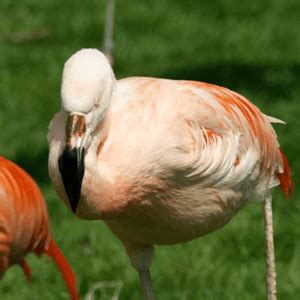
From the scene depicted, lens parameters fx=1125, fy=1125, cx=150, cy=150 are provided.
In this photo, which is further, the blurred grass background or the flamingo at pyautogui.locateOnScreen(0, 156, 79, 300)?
the blurred grass background

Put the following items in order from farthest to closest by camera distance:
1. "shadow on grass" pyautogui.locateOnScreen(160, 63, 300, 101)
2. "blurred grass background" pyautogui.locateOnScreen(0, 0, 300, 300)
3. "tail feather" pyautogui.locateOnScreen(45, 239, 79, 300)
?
"shadow on grass" pyautogui.locateOnScreen(160, 63, 300, 101) → "blurred grass background" pyautogui.locateOnScreen(0, 0, 300, 300) → "tail feather" pyautogui.locateOnScreen(45, 239, 79, 300)

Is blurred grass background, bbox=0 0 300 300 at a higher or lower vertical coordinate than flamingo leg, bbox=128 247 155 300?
lower

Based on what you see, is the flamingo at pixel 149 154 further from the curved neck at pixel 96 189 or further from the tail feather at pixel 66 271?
the tail feather at pixel 66 271

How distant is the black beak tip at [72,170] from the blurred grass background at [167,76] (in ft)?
5.43

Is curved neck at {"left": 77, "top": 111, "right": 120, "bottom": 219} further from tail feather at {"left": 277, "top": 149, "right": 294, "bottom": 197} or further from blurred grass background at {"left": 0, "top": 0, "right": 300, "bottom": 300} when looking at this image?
blurred grass background at {"left": 0, "top": 0, "right": 300, "bottom": 300}

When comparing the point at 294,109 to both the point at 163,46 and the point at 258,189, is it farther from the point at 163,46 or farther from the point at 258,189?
the point at 258,189

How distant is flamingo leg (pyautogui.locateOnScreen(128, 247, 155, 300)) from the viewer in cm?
518

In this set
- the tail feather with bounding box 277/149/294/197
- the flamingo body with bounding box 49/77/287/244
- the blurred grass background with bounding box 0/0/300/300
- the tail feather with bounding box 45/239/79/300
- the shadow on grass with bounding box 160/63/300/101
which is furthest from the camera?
the shadow on grass with bounding box 160/63/300/101

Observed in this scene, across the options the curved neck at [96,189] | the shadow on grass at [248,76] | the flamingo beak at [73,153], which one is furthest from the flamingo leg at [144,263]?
the shadow on grass at [248,76]

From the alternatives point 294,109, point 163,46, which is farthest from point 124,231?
point 163,46

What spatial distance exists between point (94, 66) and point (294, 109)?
4.27 meters

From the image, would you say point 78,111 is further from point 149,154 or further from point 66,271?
point 66,271

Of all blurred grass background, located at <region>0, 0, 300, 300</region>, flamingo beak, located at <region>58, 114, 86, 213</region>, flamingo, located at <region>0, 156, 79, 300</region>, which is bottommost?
blurred grass background, located at <region>0, 0, 300, 300</region>

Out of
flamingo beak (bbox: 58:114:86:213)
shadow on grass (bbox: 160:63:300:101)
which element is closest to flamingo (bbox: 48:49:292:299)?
flamingo beak (bbox: 58:114:86:213)
